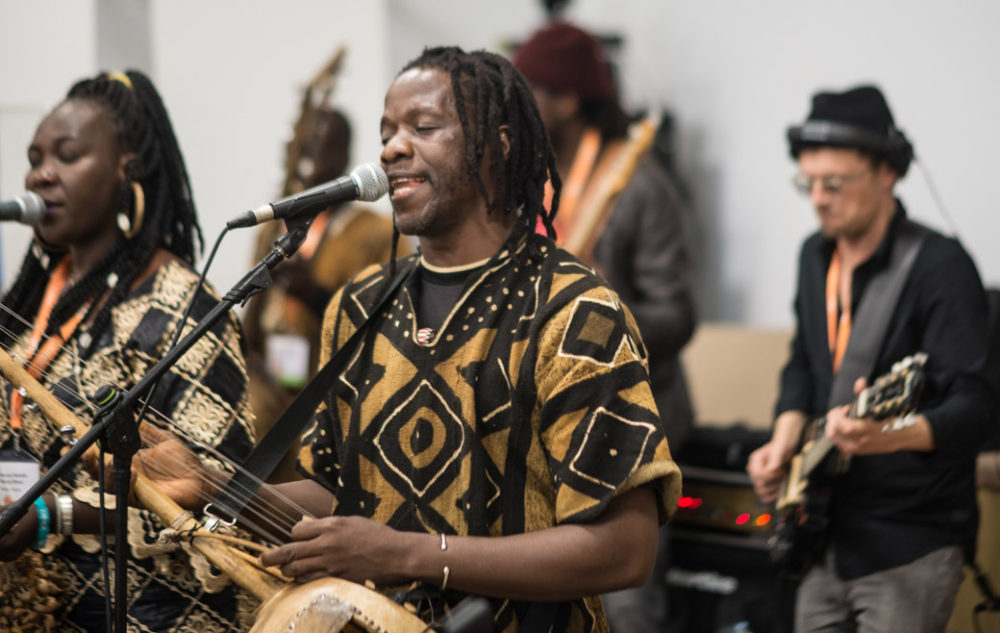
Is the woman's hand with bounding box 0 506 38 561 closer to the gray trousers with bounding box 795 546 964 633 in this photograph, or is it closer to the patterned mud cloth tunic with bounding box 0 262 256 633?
the patterned mud cloth tunic with bounding box 0 262 256 633

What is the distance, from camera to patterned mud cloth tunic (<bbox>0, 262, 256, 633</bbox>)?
2311 mm

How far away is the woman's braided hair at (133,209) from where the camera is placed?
8.37ft

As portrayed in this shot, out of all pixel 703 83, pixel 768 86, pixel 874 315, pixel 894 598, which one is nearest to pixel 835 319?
pixel 874 315

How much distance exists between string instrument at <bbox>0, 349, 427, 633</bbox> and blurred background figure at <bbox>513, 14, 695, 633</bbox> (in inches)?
94.8

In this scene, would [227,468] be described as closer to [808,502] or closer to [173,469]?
[173,469]

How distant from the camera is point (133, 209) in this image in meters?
2.60

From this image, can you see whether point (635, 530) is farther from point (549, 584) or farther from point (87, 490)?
point (87, 490)

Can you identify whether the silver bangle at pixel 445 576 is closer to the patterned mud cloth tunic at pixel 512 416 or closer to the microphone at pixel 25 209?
the patterned mud cloth tunic at pixel 512 416

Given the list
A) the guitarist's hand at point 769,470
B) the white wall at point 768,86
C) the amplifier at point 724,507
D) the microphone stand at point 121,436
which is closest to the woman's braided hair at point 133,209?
the microphone stand at point 121,436

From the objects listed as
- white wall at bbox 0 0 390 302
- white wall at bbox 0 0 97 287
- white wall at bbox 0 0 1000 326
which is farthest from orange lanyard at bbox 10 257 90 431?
white wall at bbox 0 0 390 302

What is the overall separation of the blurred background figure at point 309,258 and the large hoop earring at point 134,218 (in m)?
1.90

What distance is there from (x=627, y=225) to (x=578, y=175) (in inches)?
11.9

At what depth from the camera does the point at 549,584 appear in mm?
1866

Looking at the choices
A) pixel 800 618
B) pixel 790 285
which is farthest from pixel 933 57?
pixel 800 618
